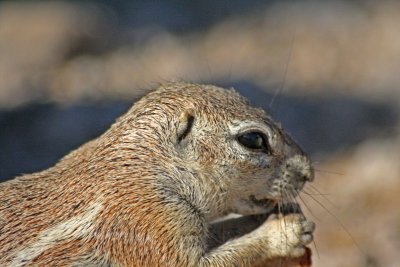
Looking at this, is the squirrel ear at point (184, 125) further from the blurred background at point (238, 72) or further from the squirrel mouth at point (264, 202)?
the blurred background at point (238, 72)

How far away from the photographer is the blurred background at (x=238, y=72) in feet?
32.2

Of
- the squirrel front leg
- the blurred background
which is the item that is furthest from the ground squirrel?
the blurred background

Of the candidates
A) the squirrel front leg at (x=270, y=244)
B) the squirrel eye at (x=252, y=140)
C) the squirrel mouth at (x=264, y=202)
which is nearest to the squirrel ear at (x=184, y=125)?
the squirrel eye at (x=252, y=140)

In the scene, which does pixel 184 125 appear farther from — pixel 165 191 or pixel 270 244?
pixel 270 244

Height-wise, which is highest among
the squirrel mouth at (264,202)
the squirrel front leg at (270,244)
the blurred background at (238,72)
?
the squirrel mouth at (264,202)

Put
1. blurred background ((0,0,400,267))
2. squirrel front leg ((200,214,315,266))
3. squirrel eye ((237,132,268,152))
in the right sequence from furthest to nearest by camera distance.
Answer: blurred background ((0,0,400,267)), squirrel eye ((237,132,268,152)), squirrel front leg ((200,214,315,266))

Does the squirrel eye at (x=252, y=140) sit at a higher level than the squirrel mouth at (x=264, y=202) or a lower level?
higher

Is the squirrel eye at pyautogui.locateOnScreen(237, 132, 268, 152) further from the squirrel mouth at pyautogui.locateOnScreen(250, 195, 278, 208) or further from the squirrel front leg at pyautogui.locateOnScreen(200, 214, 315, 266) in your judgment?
the squirrel front leg at pyautogui.locateOnScreen(200, 214, 315, 266)

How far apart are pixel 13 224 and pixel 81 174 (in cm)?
43

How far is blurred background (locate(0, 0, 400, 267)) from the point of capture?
9.81 m

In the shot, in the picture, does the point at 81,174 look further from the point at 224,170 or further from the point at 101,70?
the point at 101,70

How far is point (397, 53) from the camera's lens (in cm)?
1314

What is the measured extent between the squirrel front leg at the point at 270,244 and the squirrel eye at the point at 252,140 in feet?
1.25

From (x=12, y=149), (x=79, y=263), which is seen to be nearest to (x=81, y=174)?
(x=79, y=263)
